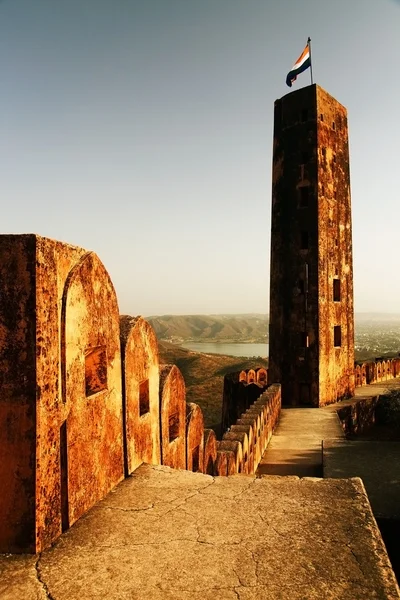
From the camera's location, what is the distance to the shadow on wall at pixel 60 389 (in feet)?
6.91

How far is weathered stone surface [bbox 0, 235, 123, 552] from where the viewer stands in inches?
82.8

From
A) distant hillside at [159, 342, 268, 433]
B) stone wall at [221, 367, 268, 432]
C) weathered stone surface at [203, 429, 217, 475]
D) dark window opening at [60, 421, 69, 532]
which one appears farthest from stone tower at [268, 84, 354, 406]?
dark window opening at [60, 421, 69, 532]

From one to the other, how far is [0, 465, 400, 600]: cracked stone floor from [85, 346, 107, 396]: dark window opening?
2.18 feet

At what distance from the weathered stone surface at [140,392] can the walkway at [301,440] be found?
6.31 meters

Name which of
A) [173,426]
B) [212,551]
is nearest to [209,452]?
[173,426]

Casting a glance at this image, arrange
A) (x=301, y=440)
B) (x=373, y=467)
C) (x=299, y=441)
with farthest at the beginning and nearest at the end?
(x=301, y=440) < (x=299, y=441) < (x=373, y=467)

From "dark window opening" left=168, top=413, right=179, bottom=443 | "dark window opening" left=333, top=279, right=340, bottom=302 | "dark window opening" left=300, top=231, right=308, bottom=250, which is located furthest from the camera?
"dark window opening" left=333, top=279, right=340, bottom=302

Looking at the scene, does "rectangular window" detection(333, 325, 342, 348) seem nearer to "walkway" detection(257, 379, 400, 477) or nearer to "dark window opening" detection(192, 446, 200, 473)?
"walkway" detection(257, 379, 400, 477)

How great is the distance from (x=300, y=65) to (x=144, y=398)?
18.5 metres

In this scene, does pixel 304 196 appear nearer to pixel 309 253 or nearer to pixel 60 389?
pixel 309 253

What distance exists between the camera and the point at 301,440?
11391 millimetres

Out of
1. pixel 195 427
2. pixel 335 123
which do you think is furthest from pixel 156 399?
pixel 335 123

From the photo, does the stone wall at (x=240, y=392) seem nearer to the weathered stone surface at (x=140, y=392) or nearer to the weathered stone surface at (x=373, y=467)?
the weathered stone surface at (x=373, y=467)

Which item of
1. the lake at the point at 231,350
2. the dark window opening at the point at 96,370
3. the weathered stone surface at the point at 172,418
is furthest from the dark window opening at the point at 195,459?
the lake at the point at 231,350
